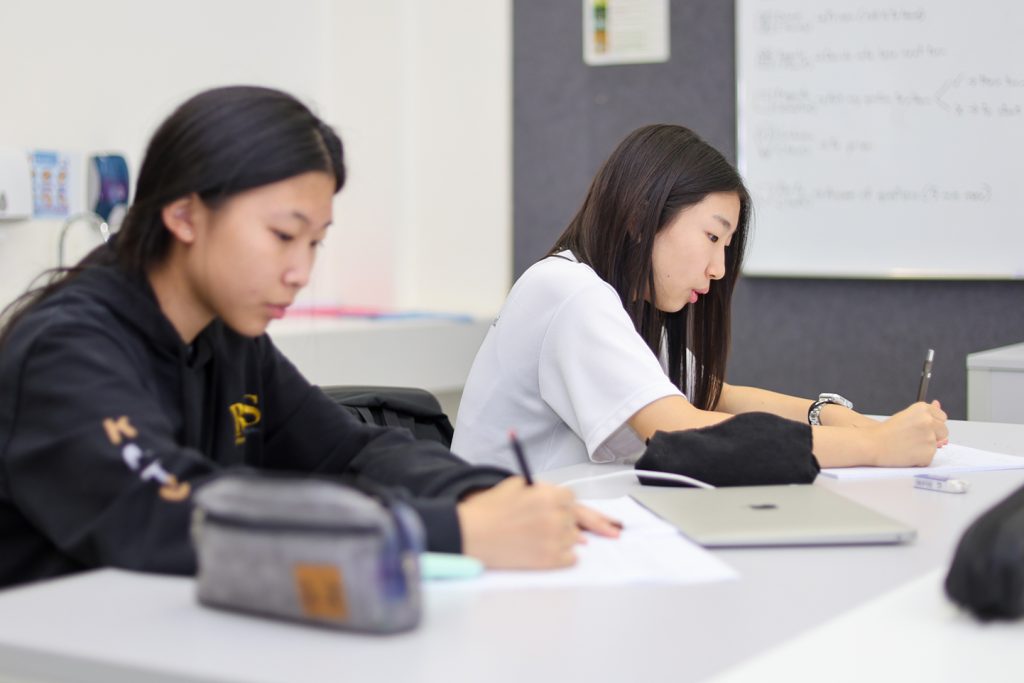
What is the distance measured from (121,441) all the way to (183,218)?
26 cm

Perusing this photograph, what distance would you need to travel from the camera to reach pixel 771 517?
1.13 meters

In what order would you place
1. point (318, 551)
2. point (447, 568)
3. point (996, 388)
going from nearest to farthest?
point (318, 551) < point (447, 568) < point (996, 388)

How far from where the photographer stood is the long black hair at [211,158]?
111 cm

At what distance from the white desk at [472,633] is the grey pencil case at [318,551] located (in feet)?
0.06

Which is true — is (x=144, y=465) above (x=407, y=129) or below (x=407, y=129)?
below

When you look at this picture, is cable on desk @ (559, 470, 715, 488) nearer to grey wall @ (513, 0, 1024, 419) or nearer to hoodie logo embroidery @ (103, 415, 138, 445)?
hoodie logo embroidery @ (103, 415, 138, 445)

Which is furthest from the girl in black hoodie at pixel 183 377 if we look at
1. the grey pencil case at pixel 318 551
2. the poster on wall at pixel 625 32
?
the poster on wall at pixel 625 32

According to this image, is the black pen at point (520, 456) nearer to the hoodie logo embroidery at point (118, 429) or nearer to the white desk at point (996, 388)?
the hoodie logo embroidery at point (118, 429)

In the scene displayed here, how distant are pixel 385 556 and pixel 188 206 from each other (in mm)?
518

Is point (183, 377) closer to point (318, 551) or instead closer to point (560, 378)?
point (318, 551)

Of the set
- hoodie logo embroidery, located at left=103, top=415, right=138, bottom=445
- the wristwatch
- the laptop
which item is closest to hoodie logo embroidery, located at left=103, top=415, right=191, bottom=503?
hoodie logo embroidery, located at left=103, top=415, right=138, bottom=445

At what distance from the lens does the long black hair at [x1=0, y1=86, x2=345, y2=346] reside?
1108 millimetres

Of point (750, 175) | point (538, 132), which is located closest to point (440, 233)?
point (538, 132)

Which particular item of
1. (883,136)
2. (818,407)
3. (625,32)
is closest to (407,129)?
(625,32)
